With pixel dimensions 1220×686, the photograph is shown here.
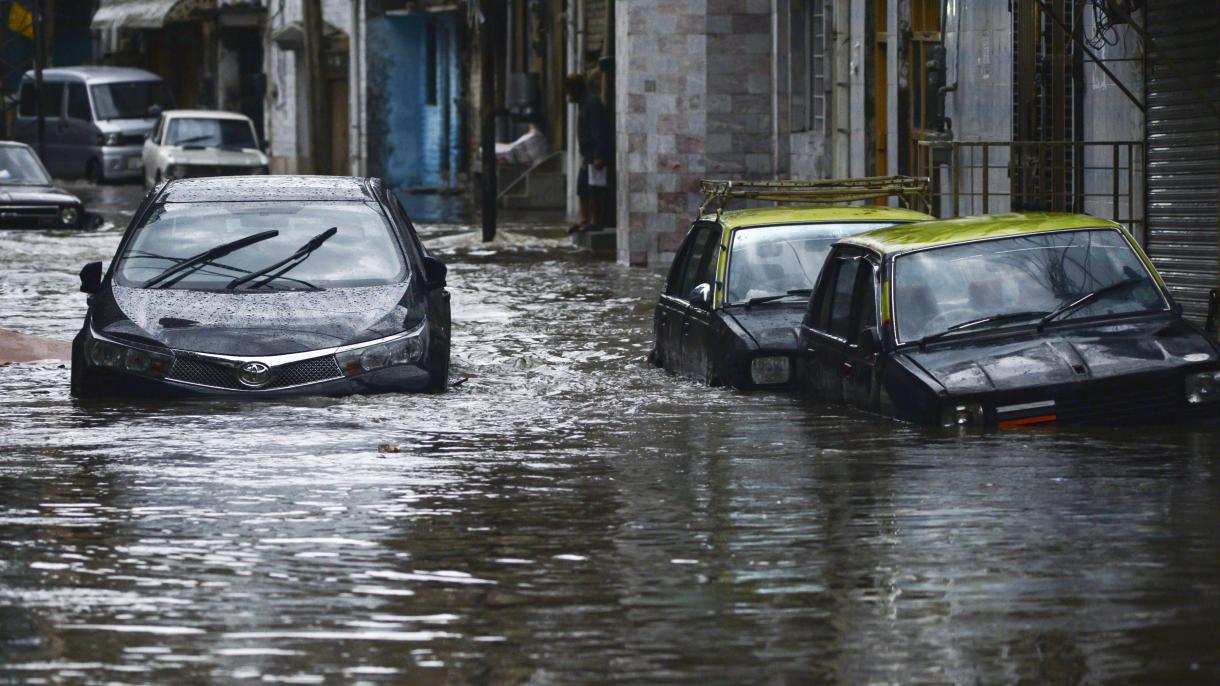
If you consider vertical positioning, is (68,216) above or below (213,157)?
below

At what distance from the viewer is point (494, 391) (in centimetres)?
1438

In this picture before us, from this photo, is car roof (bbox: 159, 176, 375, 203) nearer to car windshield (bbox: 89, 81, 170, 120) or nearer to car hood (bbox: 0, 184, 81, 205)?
car hood (bbox: 0, 184, 81, 205)

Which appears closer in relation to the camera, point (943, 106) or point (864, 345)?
point (864, 345)

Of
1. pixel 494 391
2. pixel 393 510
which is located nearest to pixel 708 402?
pixel 494 391

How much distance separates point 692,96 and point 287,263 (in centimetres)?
1456

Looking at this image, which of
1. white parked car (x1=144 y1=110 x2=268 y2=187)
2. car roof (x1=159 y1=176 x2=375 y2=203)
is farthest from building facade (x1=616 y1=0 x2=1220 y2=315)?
white parked car (x1=144 y1=110 x2=268 y2=187)

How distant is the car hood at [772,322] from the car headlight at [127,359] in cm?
332

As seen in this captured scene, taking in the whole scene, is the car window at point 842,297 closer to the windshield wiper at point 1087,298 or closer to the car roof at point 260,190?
the windshield wiper at point 1087,298

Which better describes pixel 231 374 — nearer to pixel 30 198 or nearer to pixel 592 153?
pixel 592 153

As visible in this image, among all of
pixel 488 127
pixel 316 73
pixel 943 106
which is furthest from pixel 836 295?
pixel 316 73

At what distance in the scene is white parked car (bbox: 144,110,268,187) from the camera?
42.7 metres

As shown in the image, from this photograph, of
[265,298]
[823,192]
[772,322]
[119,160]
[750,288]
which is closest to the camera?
[265,298]

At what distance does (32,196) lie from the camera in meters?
32.8

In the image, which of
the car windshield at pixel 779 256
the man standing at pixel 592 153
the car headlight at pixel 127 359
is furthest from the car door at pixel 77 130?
the car headlight at pixel 127 359
